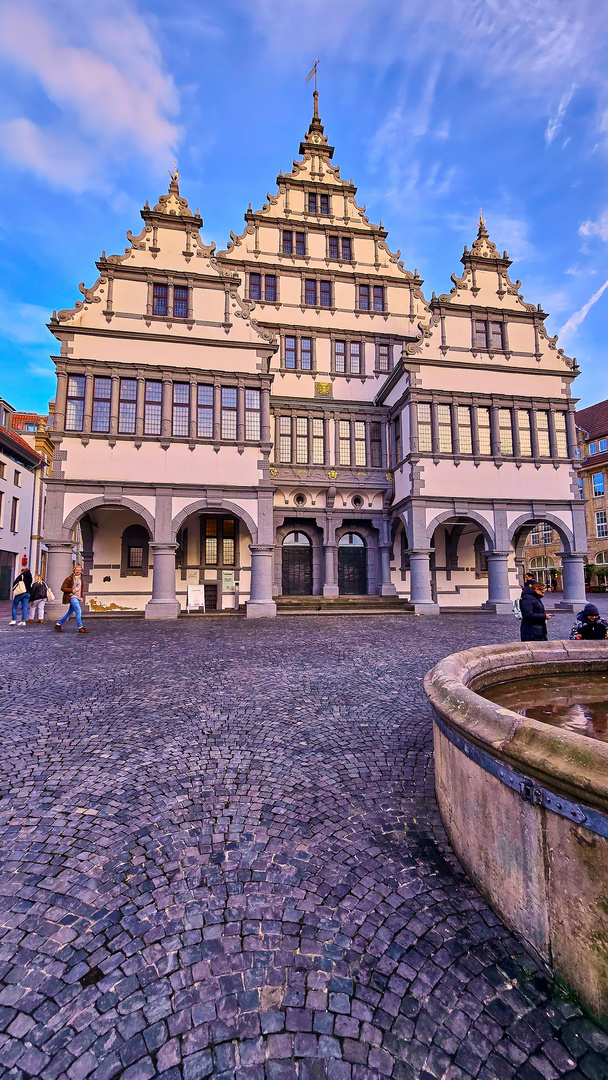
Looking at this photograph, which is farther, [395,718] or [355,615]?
[355,615]

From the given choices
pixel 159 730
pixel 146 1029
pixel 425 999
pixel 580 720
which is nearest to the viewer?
pixel 146 1029

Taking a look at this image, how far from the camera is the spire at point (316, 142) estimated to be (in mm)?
24922

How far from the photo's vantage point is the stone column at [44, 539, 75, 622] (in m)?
17.0

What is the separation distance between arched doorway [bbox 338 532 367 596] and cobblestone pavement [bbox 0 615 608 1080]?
18495 millimetres

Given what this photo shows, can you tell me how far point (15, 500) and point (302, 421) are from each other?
25013 millimetres

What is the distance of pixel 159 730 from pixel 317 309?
76.2 ft

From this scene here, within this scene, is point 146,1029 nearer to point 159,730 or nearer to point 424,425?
point 159,730

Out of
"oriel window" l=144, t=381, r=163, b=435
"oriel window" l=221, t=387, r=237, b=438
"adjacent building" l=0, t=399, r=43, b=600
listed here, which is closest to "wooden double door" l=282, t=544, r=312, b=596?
"oriel window" l=221, t=387, r=237, b=438

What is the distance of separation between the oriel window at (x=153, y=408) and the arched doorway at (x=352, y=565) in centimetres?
1041

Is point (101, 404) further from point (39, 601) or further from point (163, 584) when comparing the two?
point (39, 601)

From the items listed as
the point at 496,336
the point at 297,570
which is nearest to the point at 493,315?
the point at 496,336

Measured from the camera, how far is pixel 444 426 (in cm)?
2067

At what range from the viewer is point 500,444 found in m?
21.1

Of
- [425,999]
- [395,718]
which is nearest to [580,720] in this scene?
[395,718]
